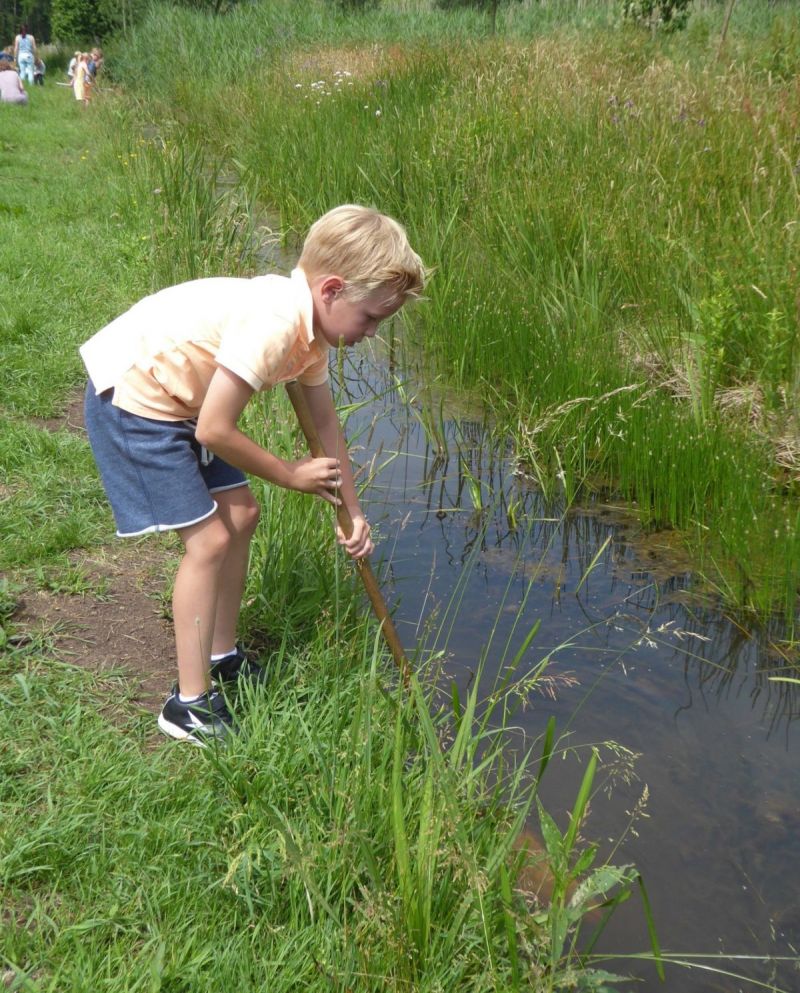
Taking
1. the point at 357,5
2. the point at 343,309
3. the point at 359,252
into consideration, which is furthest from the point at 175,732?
the point at 357,5

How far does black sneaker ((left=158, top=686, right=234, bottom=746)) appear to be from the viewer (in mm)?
2295

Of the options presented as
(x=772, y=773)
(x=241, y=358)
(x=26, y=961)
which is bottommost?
(x=772, y=773)

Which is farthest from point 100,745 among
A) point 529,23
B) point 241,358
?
point 529,23

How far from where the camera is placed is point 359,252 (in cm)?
216

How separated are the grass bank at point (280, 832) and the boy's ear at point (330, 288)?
24.9 inches

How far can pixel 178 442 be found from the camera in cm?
228

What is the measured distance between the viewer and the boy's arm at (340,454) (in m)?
2.37

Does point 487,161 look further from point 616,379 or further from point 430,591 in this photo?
point 430,591

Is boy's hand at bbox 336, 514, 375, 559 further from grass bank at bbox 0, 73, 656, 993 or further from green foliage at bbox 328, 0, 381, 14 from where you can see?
green foliage at bbox 328, 0, 381, 14

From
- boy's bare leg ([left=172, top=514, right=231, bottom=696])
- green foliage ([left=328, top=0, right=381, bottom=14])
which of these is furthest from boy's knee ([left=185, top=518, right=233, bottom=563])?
green foliage ([left=328, top=0, right=381, bottom=14])

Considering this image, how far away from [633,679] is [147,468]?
62.6 inches

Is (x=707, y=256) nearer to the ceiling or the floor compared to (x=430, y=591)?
nearer to the ceiling

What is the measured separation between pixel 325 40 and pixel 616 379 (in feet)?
45.2

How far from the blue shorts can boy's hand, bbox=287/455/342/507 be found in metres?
0.21
